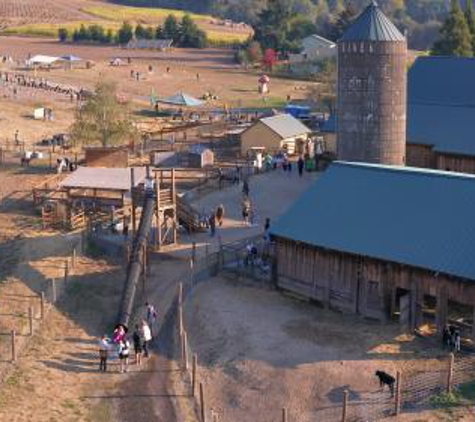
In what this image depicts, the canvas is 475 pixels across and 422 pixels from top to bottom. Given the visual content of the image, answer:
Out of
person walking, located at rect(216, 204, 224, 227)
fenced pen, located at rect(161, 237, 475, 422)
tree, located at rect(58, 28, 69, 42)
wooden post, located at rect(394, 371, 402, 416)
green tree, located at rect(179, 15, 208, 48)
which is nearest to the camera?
wooden post, located at rect(394, 371, 402, 416)

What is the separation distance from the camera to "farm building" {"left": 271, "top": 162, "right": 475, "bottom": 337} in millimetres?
29734

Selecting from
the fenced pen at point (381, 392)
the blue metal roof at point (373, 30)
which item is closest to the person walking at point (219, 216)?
the blue metal roof at point (373, 30)

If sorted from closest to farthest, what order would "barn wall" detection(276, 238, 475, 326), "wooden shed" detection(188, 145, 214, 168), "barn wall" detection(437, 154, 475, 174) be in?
"barn wall" detection(276, 238, 475, 326) < "barn wall" detection(437, 154, 475, 174) < "wooden shed" detection(188, 145, 214, 168)

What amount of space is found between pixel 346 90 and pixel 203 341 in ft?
47.1

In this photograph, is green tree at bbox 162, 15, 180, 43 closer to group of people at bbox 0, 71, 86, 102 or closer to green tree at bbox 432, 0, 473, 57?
group of people at bbox 0, 71, 86, 102

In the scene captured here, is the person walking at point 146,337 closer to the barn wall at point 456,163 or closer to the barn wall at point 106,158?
the barn wall at point 456,163

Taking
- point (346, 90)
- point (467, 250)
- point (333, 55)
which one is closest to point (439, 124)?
point (346, 90)

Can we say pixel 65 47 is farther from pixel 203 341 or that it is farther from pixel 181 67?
pixel 203 341

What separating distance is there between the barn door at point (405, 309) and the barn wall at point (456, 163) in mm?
19530

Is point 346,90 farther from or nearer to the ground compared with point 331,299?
farther from the ground

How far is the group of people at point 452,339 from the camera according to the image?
28.6m

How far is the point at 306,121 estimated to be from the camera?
254ft

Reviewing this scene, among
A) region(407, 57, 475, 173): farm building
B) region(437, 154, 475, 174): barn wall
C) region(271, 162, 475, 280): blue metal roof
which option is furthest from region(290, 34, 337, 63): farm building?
region(271, 162, 475, 280): blue metal roof

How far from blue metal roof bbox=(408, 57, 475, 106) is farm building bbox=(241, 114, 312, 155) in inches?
392
